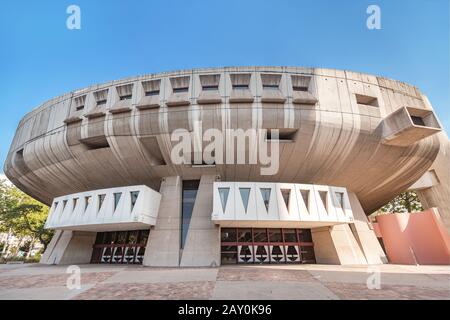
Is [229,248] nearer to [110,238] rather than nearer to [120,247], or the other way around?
[120,247]

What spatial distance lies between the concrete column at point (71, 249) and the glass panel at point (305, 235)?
19629 millimetres

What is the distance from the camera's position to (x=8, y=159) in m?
22.7

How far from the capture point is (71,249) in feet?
66.7

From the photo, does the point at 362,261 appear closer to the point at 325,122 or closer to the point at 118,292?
the point at 325,122

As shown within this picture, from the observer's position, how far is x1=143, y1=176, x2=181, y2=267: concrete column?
15906 mm

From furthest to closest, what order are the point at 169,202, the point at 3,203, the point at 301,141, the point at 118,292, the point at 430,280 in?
the point at 3,203
the point at 169,202
the point at 301,141
the point at 430,280
the point at 118,292

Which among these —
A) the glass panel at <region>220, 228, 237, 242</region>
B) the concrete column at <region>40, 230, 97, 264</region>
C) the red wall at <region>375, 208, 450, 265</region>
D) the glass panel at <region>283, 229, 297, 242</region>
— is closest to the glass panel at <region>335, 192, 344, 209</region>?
the glass panel at <region>283, 229, 297, 242</region>

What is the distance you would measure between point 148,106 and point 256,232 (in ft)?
43.2

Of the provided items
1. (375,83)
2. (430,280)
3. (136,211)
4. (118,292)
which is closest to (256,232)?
(136,211)

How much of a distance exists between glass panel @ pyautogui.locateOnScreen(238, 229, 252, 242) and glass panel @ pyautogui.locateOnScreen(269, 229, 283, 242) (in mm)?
1792

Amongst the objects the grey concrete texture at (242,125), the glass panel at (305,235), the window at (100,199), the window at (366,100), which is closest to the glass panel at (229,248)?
the grey concrete texture at (242,125)

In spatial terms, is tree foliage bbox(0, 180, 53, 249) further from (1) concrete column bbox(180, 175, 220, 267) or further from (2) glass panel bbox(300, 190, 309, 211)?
(2) glass panel bbox(300, 190, 309, 211)

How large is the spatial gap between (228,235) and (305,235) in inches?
267

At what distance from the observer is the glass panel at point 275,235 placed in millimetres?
18484
